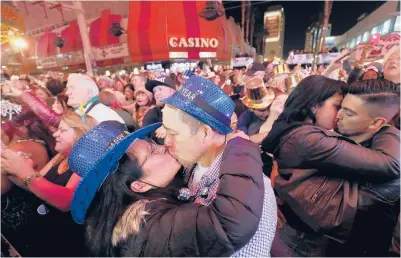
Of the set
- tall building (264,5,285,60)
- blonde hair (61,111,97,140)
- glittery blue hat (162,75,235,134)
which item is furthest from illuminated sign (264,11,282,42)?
glittery blue hat (162,75,235,134)

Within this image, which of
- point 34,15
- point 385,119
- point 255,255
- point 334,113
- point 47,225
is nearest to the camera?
point 255,255

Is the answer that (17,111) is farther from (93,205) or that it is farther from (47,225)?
(93,205)

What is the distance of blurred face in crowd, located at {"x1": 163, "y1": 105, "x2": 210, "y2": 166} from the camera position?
997mm

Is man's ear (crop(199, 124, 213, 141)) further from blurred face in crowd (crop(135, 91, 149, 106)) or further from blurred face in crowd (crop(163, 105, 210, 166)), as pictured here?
blurred face in crowd (crop(135, 91, 149, 106))

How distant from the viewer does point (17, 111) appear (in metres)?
2.32

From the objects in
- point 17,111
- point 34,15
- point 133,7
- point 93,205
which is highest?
point 34,15

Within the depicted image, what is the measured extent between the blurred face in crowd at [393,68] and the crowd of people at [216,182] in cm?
80

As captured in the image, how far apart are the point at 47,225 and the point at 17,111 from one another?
4.11 feet

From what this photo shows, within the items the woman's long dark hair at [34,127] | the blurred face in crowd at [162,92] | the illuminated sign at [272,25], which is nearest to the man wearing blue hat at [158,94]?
the blurred face in crowd at [162,92]

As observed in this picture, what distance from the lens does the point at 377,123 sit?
4.62ft

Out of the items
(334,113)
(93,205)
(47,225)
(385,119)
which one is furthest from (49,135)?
(385,119)

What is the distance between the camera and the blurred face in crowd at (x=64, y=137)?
171 cm

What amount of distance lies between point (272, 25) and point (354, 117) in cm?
6022

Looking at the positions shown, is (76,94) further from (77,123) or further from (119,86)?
(119,86)
